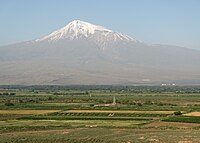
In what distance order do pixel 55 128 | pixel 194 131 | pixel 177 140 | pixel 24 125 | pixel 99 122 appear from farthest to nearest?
pixel 99 122 → pixel 24 125 → pixel 55 128 → pixel 194 131 → pixel 177 140

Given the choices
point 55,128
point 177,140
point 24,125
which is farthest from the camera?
point 24,125

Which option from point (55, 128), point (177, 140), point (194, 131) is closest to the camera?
point (177, 140)

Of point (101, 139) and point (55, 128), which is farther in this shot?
point (55, 128)

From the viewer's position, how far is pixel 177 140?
31172 mm

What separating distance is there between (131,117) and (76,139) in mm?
17716

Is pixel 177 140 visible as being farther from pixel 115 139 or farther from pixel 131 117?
pixel 131 117

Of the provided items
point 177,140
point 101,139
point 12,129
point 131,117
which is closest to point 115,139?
point 101,139

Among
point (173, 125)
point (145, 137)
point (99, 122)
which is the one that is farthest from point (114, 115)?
point (145, 137)

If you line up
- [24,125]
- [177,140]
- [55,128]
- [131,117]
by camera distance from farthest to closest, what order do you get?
[131,117]
[24,125]
[55,128]
[177,140]

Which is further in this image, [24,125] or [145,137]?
[24,125]

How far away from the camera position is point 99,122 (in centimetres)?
4394

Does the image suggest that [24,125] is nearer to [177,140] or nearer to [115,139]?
[115,139]

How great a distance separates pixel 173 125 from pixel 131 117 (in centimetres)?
854

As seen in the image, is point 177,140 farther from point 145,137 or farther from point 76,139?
point 76,139
